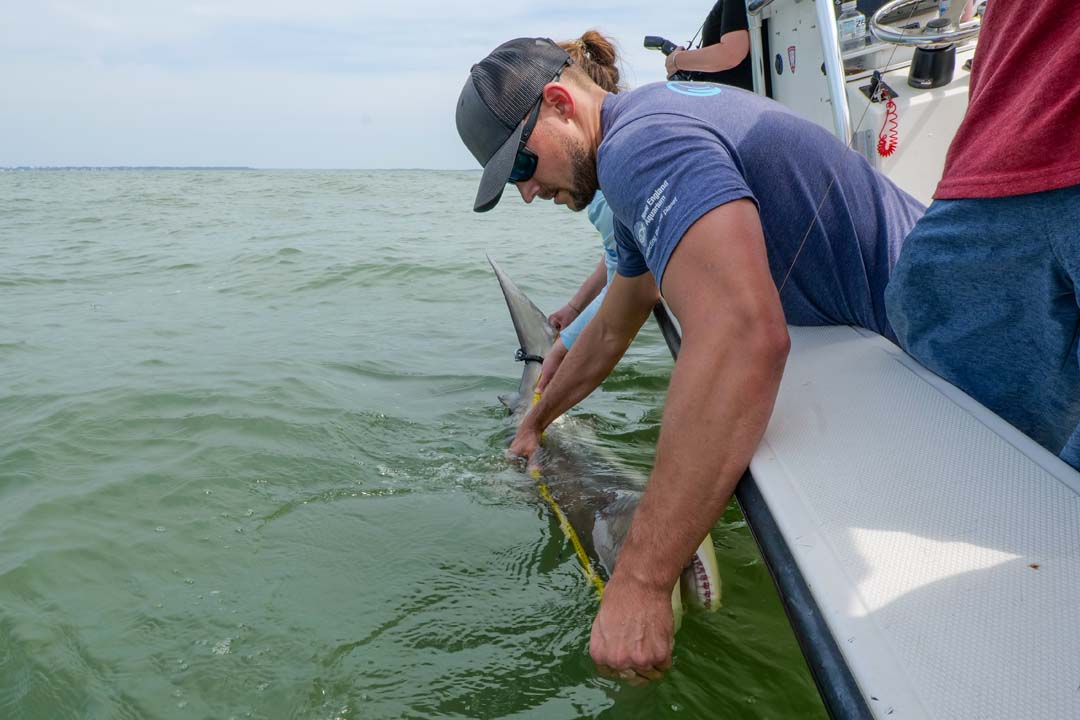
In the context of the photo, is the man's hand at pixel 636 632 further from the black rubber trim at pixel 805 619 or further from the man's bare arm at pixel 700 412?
the black rubber trim at pixel 805 619

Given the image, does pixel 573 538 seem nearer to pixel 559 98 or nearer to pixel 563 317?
pixel 559 98

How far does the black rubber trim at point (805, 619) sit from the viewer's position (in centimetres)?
108

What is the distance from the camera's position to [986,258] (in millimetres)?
1497

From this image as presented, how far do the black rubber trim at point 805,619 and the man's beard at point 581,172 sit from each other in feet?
3.12

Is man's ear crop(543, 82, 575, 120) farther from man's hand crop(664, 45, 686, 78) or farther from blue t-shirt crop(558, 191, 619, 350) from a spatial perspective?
man's hand crop(664, 45, 686, 78)

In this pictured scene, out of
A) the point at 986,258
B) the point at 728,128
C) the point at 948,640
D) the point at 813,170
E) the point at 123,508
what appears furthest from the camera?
Result: the point at 123,508

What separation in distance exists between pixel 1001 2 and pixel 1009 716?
132 cm

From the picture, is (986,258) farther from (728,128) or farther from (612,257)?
(612,257)

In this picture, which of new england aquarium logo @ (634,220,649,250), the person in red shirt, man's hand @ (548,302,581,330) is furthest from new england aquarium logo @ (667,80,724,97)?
Answer: man's hand @ (548,302,581,330)

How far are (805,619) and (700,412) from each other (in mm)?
444

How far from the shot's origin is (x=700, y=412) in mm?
1552

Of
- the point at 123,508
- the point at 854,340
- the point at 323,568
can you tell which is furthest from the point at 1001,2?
the point at 123,508

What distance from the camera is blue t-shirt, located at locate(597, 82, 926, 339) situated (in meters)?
1.61

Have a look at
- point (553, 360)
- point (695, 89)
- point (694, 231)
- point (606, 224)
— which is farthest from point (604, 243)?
point (694, 231)
